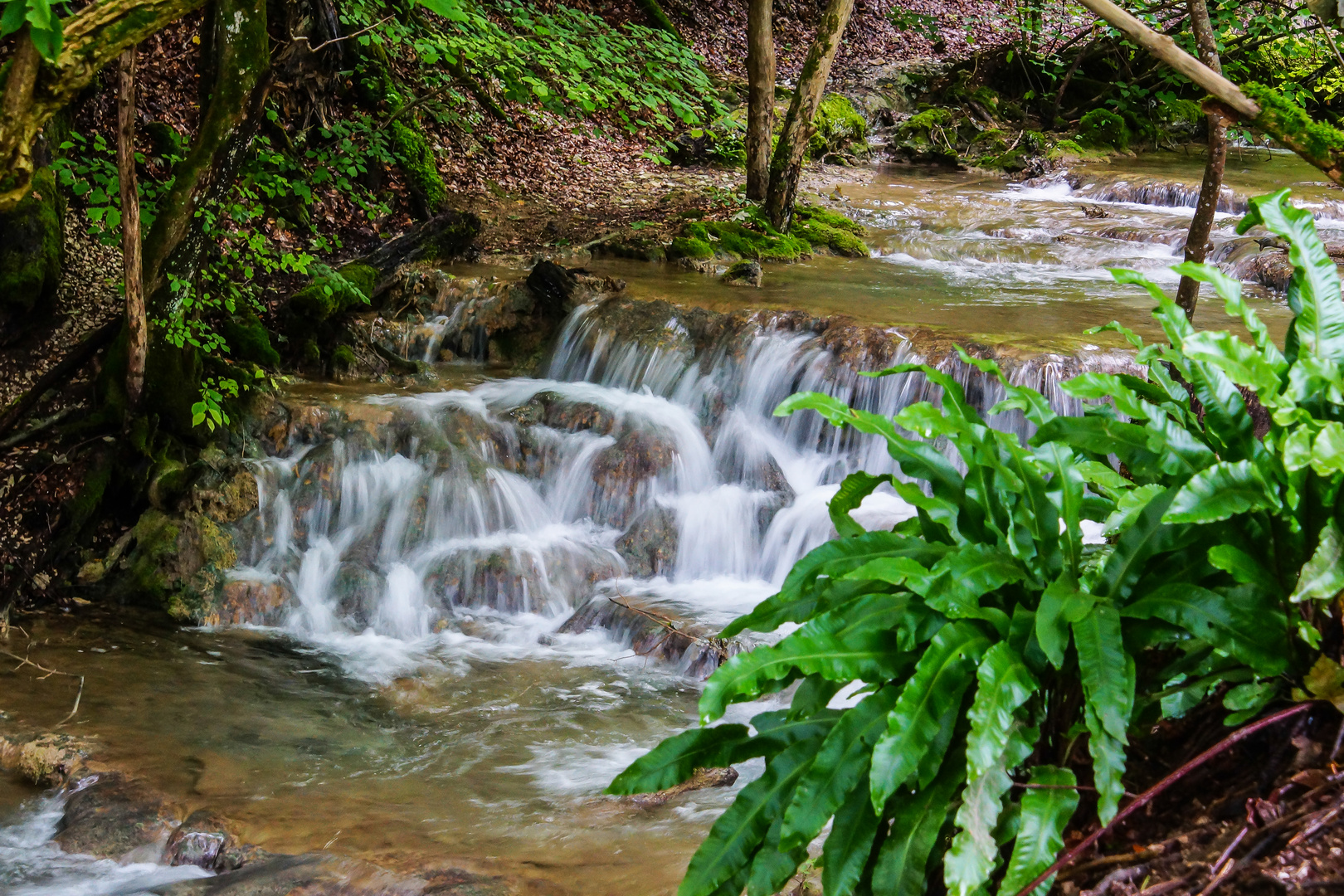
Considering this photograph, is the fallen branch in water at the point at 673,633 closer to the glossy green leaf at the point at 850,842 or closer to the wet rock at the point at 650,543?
the wet rock at the point at 650,543

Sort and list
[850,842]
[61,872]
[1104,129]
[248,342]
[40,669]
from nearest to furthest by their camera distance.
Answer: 1. [850,842]
2. [61,872]
3. [40,669]
4. [248,342]
5. [1104,129]

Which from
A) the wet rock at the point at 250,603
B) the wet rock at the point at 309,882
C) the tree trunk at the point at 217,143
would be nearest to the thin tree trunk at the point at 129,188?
the tree trunk at the point at 217,143

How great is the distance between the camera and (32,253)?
7152 mm

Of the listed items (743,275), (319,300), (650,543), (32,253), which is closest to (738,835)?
(650,543)

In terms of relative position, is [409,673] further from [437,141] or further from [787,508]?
[437,141]

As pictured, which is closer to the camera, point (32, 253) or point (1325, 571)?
point (1325, 571)

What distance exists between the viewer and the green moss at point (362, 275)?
9.35 m

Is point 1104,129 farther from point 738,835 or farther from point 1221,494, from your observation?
point 738,835

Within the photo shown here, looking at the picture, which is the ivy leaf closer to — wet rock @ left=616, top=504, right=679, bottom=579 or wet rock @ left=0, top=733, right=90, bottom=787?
wet rock @ left=0, top=733, right=90, bottom=787

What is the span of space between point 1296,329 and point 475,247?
9791 millimetres

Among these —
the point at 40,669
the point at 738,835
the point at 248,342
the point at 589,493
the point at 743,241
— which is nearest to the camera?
the point at 738,835

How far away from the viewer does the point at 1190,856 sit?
2.15 m

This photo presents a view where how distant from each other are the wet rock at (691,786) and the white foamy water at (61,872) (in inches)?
68.6

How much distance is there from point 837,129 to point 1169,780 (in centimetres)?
1804
